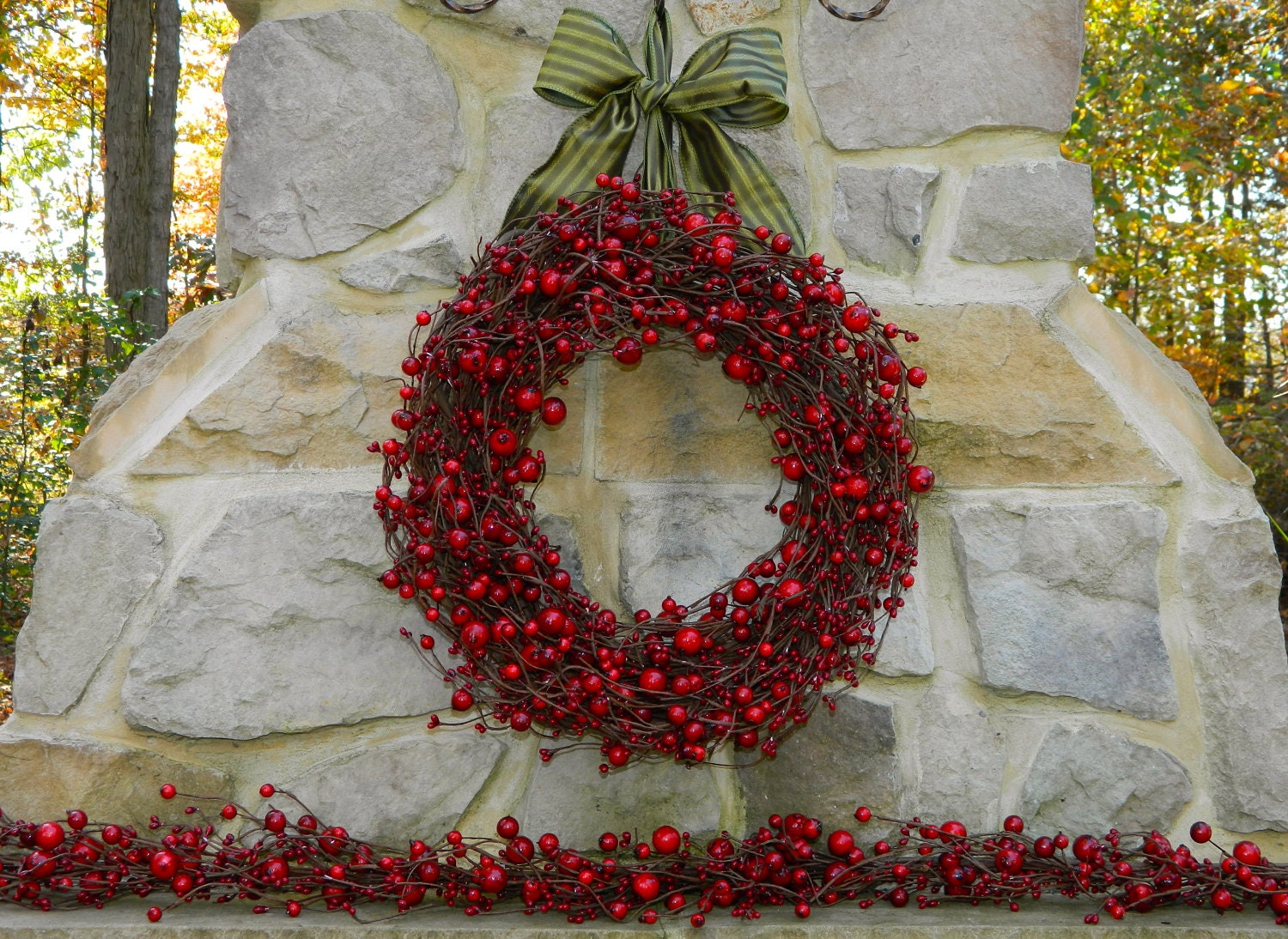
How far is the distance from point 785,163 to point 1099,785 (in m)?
1.09

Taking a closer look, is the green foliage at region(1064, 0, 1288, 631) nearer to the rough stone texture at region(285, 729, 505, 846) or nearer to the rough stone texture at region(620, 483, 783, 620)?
the rough stone texture at region(620, 483, 783, 620)

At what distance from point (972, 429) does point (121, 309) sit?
11.4 feet

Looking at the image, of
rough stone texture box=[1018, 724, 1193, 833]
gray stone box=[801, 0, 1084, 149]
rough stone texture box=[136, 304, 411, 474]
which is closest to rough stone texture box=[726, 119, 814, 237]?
gray stone box=[801, 0, 1084, 149]

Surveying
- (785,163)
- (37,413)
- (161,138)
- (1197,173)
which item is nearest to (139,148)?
(161,138)

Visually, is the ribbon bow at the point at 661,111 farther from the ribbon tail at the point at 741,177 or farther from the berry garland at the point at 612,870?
the berry garland at the point at 612,870

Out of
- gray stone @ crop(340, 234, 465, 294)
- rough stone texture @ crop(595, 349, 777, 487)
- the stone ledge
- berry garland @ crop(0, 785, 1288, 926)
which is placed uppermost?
gray stone @ crop(340, 234, 465, 294)

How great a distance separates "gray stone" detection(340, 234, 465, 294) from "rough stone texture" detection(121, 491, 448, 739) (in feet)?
1.10

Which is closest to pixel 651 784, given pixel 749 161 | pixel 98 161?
pixel 749 161

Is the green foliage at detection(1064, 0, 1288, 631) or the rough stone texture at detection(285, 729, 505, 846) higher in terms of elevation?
the green foliage at detection(1064, 0, 1288, 631)

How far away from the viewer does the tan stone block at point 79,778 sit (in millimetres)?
1344

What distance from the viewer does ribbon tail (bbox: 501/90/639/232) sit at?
136 centimetres

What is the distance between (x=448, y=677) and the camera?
1.36 metres

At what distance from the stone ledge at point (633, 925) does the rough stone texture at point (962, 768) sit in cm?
14

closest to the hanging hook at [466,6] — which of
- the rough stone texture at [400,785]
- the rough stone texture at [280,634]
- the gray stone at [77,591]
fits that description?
the rough stone texture at [280,634]
